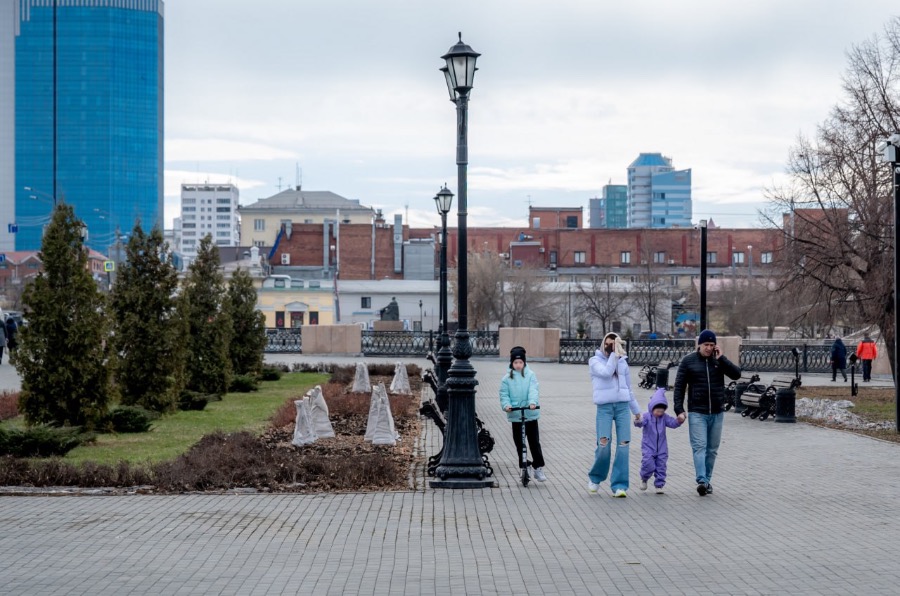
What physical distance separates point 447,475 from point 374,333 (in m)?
42.6

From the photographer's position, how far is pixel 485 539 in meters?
9.56

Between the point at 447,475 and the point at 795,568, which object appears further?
the point at 447,475

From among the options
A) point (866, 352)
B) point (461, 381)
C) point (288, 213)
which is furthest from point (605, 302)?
point (288, 213)

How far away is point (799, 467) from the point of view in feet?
47.3

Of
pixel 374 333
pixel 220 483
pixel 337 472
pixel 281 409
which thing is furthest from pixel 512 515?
pixel 374 333

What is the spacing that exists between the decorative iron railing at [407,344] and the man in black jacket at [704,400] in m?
41.9

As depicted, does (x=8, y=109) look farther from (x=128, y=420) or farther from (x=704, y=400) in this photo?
(x=704, y=400)

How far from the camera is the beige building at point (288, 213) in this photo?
467ft

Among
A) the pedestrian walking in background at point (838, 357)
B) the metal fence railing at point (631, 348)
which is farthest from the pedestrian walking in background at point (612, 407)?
the metal fence railing at point (631, 348)

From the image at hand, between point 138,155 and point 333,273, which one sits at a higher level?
point 138,155

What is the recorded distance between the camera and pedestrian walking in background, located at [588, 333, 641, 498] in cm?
1190

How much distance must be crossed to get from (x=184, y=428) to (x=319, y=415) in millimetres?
2903

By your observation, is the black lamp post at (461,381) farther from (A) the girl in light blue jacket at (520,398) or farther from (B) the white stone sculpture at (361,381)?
(B) the white stone sculpture at (361,381)

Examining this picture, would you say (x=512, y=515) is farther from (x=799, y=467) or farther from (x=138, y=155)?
(x=138, y=155)
